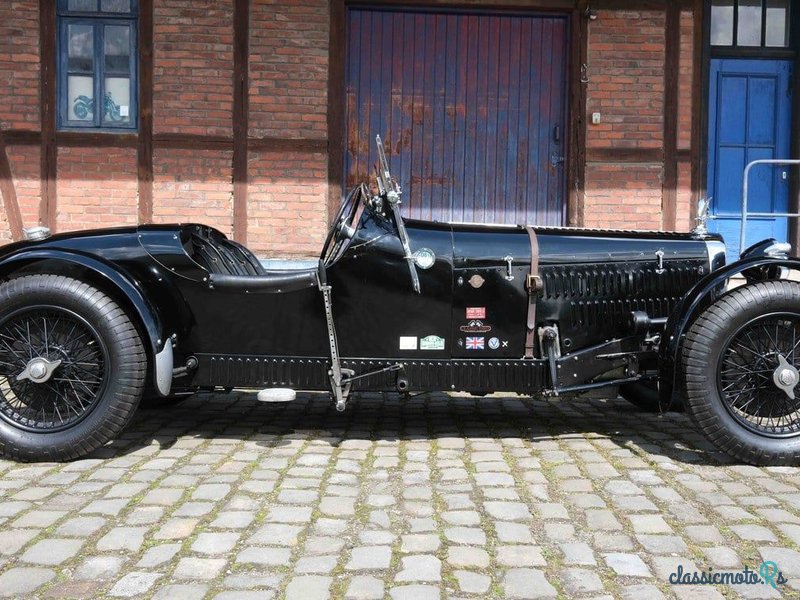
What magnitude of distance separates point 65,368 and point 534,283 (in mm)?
2209

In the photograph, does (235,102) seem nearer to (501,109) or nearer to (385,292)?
(501,109)

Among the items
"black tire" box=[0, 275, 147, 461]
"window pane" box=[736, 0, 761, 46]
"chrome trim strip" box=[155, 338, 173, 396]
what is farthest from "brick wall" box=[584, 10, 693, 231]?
"black tire" box=[0, 275, 147, 461]

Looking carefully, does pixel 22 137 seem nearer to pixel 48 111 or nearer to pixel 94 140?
pixel 48 111

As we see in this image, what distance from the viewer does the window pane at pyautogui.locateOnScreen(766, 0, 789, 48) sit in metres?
8.74

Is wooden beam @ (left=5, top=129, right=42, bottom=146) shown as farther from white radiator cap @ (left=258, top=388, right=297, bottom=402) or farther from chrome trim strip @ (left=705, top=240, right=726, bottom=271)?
chrome trim strip @ (left=705, top=240, right=726, bottom=271)

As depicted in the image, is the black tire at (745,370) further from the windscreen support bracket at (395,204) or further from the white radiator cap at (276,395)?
the white radiator cap at (276,395)

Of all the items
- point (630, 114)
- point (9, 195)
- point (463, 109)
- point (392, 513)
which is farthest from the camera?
point (463, 109)

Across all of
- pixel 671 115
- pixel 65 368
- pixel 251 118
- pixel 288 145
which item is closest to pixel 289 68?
pixel 251 118

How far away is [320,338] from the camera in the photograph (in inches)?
152

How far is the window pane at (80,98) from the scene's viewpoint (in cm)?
821

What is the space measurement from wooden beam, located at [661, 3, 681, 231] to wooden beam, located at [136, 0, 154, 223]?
523 cm

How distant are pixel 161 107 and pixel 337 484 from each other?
5855 millimetres

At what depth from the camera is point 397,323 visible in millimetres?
3852

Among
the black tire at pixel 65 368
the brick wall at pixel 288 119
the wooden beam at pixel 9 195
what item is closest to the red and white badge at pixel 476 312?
the black tire at pixel 65 368
